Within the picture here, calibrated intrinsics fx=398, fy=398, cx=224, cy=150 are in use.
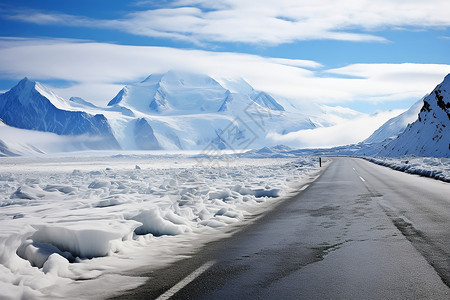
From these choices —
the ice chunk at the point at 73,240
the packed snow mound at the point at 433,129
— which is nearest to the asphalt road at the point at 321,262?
the ice chunk at the point at 73,240

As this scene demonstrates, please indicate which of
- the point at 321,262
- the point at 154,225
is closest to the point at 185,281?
the point at 321,262

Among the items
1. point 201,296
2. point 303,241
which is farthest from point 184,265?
point 303,241

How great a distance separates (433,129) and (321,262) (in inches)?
3788

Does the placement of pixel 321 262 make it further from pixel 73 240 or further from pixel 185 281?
pixel 73 240

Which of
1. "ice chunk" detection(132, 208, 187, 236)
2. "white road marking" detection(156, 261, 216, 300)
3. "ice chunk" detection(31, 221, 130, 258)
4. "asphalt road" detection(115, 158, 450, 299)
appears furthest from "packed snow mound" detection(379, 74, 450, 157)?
"ice chunk" detection(31, 221, 130, 258)

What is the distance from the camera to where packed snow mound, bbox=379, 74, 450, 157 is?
83125 mm

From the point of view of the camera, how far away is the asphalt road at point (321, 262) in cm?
424

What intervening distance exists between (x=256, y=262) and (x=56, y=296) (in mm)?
2600

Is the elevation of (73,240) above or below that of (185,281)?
above

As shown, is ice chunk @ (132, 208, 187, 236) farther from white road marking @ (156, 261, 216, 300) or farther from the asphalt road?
white road marking @ (156, 261, 216, 300)

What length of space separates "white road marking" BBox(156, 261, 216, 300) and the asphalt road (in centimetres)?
1

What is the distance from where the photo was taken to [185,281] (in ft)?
15.5

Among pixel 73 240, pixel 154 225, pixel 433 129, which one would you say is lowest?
pixel 154 225

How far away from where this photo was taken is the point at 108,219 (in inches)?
307
